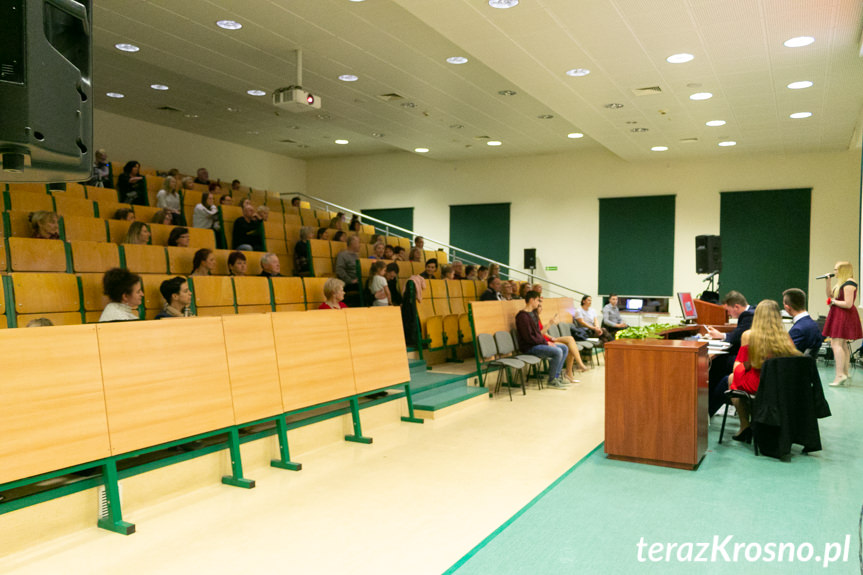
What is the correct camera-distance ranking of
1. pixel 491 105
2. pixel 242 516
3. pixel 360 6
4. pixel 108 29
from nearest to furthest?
pixel 242 516 → pixel 360 6 → pixel 108 29 → pixel 491 105

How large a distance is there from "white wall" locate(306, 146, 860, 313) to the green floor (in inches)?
322

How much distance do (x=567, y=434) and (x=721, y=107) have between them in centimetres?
566

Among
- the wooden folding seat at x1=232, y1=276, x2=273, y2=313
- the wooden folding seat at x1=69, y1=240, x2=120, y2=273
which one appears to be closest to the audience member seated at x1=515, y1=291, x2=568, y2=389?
the wooden folding seat at x1=232, y1=276, x2=273, y2=313

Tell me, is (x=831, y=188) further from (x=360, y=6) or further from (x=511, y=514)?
(x=511, y=514)

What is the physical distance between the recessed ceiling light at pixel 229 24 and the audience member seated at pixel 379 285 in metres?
2.97

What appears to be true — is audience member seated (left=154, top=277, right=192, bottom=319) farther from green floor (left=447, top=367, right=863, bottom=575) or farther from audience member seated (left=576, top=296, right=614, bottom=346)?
audience member seated (left=576, top=296, right=614, bottom=346)

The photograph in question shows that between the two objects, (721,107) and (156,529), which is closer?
(156,529)

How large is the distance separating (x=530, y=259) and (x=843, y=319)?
6.63 metres

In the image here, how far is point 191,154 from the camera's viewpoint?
1292 centimetres

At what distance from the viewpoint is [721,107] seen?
27.8 feet

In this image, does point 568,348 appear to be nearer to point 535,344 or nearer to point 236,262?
point 535,344

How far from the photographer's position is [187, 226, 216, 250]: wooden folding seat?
7.10 metres

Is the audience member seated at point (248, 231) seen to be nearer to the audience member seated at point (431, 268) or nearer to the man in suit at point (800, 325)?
the audience member seated at point (431, 268)

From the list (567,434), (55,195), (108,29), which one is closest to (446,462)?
(567,434)
